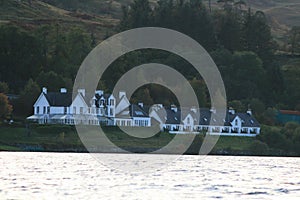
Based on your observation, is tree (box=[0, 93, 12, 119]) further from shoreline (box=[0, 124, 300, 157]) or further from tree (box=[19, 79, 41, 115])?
tree (box=[19, 79, 41, 115])

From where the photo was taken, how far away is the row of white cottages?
144m

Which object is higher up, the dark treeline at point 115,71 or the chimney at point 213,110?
the dark treeline at point 115,71

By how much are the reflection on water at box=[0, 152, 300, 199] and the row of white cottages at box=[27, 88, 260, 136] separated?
176ft

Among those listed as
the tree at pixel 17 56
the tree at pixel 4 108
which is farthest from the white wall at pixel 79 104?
the tree at pixel 17 56

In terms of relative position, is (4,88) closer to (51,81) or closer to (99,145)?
(51,81)

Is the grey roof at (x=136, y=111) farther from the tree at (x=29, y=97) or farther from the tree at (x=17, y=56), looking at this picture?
the tree at (x=17, y=56)

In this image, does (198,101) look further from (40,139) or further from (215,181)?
(215,181)

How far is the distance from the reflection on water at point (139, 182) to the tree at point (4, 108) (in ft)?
143

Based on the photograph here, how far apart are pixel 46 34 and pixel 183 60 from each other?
28.1 m

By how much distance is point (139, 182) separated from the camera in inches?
2689

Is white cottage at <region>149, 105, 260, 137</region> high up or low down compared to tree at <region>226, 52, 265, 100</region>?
down

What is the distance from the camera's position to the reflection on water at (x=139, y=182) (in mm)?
58719

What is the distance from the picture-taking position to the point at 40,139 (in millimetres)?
127188

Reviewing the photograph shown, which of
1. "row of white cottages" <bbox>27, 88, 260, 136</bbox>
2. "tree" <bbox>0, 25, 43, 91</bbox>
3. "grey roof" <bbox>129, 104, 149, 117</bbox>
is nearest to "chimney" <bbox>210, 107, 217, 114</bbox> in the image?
"row of white cottages" <bbox>27, 88, 260, 136</bbox>
